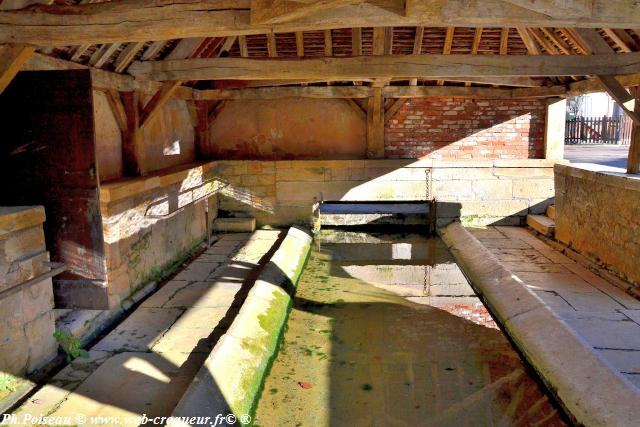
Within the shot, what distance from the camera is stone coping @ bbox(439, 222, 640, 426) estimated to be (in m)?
3.15

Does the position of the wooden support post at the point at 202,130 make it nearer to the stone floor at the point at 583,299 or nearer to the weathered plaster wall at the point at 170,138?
the weathered plaster wall at the point at 170,138

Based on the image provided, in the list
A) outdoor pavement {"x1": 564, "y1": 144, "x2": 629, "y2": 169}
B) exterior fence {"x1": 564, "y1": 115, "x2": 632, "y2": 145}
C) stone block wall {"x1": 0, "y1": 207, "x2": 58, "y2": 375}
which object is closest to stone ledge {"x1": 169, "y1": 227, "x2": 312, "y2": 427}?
stone block wall {"x1": 0, "y1": 207, "x2": 58, "y2": 375}

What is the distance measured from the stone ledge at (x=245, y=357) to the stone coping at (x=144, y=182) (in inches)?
68.5

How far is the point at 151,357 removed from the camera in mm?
4156

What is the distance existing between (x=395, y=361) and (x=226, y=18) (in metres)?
3.13

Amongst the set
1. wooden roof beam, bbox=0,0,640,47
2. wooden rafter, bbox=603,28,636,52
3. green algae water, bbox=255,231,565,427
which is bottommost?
green algae water, bbox=255,231,565,427

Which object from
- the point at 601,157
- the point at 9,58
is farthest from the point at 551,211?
the point at 9,58

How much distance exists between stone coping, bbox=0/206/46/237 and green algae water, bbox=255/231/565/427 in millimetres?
2230

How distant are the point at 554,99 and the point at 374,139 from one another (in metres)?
3.39

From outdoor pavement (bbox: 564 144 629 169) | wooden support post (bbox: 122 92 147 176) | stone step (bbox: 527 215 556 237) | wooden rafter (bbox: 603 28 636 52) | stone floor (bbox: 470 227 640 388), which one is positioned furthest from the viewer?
outdoor pavement (bbox: 564 144 629 169)

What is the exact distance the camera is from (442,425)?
136 inches

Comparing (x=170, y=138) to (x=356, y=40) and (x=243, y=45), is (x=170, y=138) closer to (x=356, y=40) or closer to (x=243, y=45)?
(x=243, y=45)

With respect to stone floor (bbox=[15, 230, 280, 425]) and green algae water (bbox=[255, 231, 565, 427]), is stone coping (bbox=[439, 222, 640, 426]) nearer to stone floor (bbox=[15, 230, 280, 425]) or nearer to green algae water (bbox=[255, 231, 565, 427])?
green algae water (bbox=[255, 231, 565, 427])

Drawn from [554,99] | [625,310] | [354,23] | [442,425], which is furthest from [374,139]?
[442,425]
